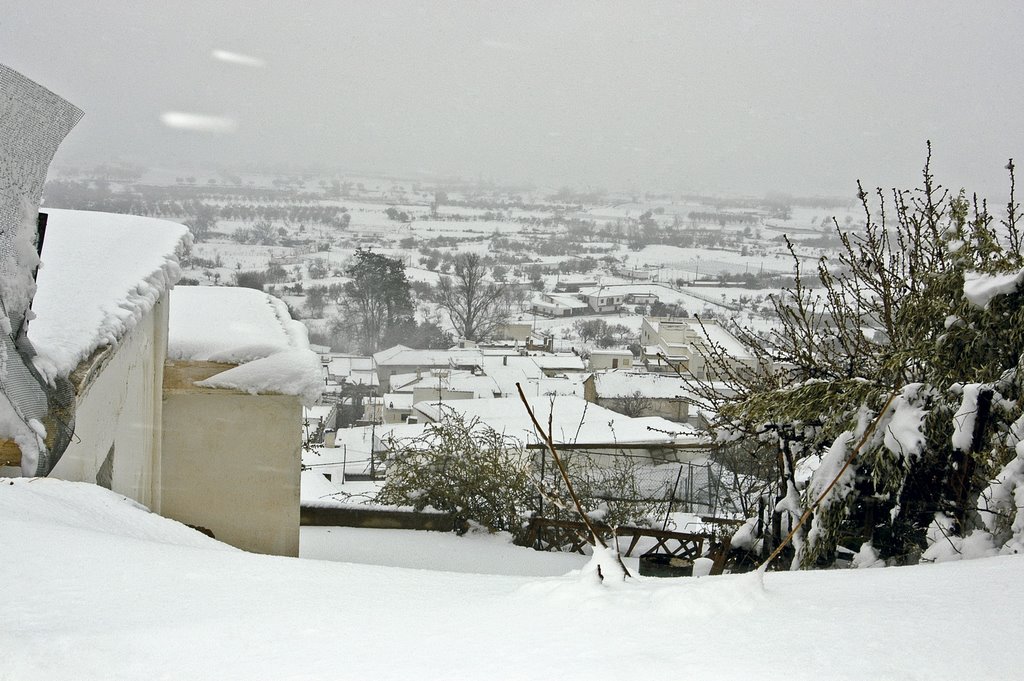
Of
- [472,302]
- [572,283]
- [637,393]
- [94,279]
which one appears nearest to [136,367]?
[94,279]

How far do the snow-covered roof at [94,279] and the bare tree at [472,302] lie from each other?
10.5m

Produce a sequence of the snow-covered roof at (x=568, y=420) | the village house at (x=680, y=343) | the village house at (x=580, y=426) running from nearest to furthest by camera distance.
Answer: the village house at (x=680, y=343)
the village house at (x=580, y=426)
the snow-covered roof at (x=568, y=420)

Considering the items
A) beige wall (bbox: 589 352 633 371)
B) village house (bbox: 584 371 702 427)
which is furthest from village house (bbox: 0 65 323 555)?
beige wall (bbox: 589 352 633 371)

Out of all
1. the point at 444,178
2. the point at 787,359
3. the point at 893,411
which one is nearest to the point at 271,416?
the point at 787,359

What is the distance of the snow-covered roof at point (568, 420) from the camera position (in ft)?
A: 32.0

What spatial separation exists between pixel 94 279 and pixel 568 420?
8.31 m

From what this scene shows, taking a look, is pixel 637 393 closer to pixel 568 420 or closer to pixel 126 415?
pixel 568 420

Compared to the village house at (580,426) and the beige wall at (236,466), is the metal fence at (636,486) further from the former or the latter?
the beige wall at (236,466)

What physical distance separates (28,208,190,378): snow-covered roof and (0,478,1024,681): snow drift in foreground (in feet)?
3.13

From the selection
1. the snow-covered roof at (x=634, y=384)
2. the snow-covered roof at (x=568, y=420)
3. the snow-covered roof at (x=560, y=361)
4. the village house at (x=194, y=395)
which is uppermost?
the village house at (x=194, y=395)

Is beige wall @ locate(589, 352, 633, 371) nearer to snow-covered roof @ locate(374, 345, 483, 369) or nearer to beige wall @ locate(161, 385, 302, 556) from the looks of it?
snow-covered roof @ locate(374, 345, 483, 369)

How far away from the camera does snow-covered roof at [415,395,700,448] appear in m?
9.74

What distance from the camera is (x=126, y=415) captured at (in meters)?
3.69

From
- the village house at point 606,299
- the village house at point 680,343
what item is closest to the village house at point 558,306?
the village house at point 606,299
